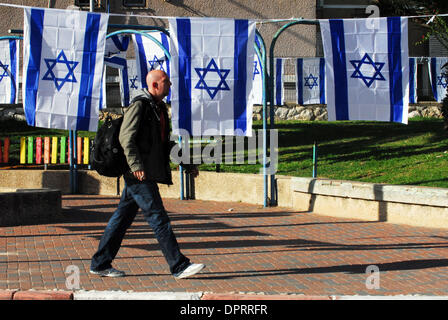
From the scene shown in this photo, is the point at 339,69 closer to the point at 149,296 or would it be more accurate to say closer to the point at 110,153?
the point at 110,153

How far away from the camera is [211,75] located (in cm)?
1127

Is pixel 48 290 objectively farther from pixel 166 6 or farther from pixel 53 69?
pixel 166 6

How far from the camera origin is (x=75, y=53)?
11141 millimetres

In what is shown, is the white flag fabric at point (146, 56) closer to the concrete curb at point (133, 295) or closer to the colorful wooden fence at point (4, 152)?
the colorful wooden fence at point (4, 152)

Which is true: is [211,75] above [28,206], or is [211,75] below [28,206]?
above

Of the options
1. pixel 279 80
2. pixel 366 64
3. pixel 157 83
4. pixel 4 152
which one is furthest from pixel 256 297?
pixel 279 80

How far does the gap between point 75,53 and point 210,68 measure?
6.80ft

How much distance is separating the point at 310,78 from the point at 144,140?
704 inches

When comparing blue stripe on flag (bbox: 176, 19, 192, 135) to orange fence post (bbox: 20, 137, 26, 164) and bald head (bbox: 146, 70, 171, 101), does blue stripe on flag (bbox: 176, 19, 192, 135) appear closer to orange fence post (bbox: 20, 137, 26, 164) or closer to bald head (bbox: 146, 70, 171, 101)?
bald head (bbox: 146, 70, 171, 101)

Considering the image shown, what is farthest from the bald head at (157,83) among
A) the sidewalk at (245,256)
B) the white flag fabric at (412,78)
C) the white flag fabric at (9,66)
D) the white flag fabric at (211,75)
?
the white flag fabric at (412,78)

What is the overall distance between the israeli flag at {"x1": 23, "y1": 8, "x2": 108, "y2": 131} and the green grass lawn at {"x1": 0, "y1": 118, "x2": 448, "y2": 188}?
4.43m

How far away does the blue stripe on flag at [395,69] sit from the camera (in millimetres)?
10961

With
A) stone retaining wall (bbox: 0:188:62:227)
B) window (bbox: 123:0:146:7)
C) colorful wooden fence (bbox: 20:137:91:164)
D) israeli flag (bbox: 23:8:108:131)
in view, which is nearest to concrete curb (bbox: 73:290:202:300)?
stone retaining wall (bbox: 0:188:62:227)
